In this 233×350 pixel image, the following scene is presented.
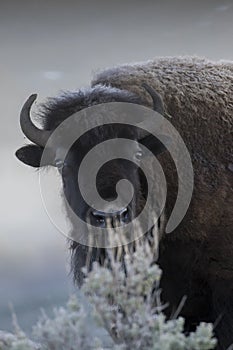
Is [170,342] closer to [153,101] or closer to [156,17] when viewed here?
[153,101]

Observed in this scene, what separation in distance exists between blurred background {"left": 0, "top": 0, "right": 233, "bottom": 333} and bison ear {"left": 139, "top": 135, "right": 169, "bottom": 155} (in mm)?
2551

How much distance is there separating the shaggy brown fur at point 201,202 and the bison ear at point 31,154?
64 cm

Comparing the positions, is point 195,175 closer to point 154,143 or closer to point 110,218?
point 154,143

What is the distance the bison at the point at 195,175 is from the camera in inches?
199

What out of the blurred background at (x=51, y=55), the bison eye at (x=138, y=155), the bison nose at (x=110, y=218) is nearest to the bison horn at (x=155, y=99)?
the bison eye at (x=138, y=155)

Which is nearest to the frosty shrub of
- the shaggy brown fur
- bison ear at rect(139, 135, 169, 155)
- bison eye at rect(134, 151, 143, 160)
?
bison eye at rect(134, 151, 143, 160)

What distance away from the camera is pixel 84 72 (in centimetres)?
787

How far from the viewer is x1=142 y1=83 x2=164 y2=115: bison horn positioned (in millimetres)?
4848

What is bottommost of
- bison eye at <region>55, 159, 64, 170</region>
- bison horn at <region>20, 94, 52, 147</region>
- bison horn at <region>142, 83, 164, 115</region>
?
bison eye at <region>55, 159, 64, 170</region>

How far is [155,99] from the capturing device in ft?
16.1

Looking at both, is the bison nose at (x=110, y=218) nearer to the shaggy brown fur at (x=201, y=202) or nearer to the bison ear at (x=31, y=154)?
the shaggy brown fur at (x=201, y=202)

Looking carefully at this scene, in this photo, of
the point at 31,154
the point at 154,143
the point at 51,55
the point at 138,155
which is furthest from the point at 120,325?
the point at 51,55

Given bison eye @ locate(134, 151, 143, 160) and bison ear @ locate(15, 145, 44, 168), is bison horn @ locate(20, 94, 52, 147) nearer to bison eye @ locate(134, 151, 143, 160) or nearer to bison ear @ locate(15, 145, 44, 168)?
bison ear @ locate(15, 145, 44, 168)

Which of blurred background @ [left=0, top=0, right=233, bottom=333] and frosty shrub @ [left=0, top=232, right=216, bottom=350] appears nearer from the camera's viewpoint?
frosty shrub @ [left=0, top=232, right=216, bottom=350]
